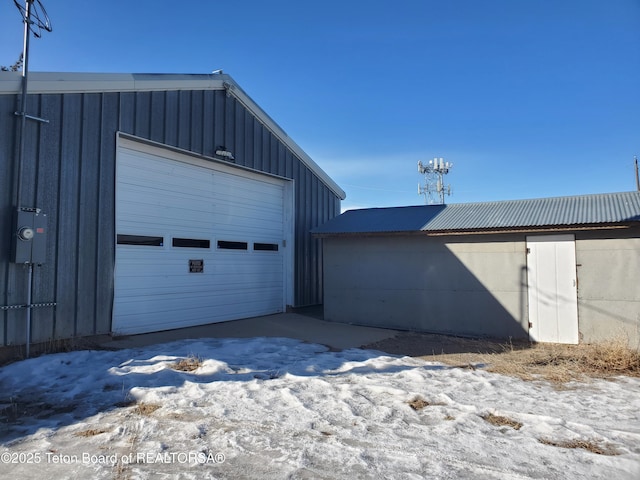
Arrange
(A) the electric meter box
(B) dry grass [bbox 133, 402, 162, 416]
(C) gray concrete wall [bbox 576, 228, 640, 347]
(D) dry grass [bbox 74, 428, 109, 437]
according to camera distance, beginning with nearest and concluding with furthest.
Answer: (D) dry grass [bbox 74, 428, 109, 437]
(B) dry grass [bbox 133, 402, 162, 416]
(A) the electric meter box
(C) gray concrete wall [bbox 576, 228, 640, 347]

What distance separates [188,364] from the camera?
6.52 meters

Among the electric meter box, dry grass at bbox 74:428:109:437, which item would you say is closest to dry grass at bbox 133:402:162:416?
dry grass at bbox 74:428:109:437

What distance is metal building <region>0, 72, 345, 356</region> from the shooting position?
7223mm

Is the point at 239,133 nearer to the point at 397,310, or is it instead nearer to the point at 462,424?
the point at 397,310

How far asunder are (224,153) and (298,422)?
26.1 ft

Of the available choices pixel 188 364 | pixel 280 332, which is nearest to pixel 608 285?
pixel 280 332

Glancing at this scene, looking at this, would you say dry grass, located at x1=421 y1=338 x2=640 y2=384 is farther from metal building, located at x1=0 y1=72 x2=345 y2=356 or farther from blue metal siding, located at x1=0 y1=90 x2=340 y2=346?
blue metal siding, located at x1=0 y1=90 x2=340 y2=346

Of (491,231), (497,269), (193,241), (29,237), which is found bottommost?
(497,269)

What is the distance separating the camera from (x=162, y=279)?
9766 millimetres

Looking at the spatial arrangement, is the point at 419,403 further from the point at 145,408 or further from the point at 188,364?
the point at 188,364

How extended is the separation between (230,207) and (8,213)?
208 inches

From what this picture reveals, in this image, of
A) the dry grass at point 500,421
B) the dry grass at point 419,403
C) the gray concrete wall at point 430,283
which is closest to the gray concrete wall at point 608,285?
the gray concrete wall at point 430,283

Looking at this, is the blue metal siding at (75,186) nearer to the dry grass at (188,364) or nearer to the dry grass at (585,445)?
the dry grass at (188,364)

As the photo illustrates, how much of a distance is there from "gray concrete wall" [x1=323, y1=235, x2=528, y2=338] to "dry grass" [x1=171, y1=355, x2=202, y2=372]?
5.56m
